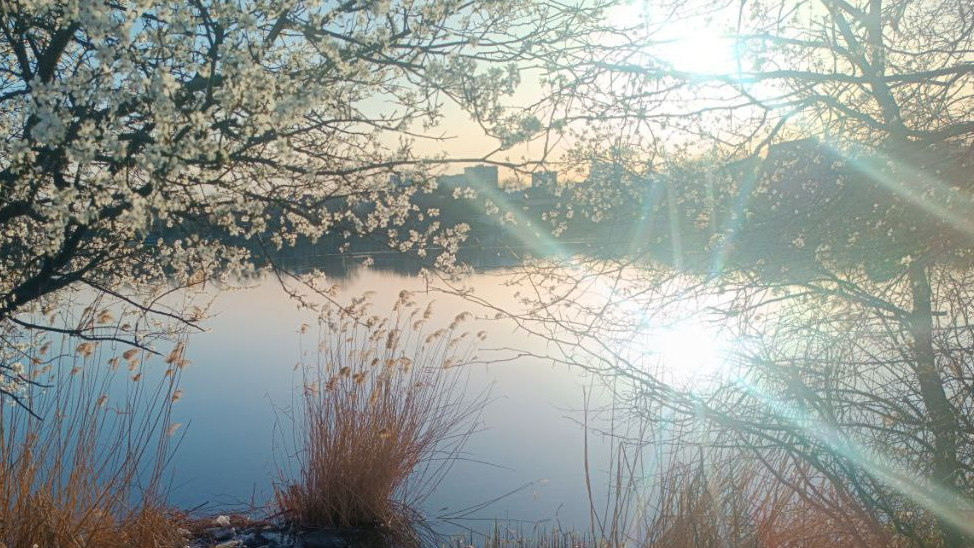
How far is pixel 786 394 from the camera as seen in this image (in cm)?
335

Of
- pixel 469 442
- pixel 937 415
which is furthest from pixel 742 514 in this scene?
pixel 469 442

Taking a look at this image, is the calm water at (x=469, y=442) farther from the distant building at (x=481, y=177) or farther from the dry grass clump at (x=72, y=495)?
the dry grass clump at (x=72, y=495)

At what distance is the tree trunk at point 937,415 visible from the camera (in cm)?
310

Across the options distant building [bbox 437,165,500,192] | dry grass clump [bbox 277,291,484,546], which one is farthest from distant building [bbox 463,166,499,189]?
dry grass clump [bbox 277,291,484,546]

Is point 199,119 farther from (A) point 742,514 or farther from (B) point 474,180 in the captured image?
(A) point 742,514

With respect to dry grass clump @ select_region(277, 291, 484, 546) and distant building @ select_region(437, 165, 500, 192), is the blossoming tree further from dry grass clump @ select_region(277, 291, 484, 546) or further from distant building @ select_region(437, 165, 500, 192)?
dry grass clump @ select_region(277, 291, 484, 546)

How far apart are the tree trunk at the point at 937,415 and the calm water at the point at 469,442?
158 cm

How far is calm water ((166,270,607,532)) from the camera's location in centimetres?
671

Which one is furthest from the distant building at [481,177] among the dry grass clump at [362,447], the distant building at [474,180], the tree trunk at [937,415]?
the tree trunk at [937,415]

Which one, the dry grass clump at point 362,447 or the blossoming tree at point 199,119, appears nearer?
the blossoming tree at point 199,119

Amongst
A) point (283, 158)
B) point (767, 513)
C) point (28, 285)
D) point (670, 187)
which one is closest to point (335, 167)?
point (283, 158)

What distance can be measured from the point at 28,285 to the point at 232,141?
1.19 metres

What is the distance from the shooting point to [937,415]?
10.7ft

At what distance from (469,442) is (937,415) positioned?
5.61 metres
